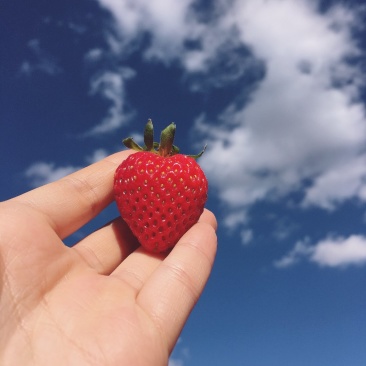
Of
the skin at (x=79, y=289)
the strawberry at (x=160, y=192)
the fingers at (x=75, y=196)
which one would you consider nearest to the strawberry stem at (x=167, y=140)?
the strawberry at (x=160, y=192)

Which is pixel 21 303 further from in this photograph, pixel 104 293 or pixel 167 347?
pixel 167 347

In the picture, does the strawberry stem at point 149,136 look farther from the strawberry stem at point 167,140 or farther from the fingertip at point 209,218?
the fingertip at point 209,218

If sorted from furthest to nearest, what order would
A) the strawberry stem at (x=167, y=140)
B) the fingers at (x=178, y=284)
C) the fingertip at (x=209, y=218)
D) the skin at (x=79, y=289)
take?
the fingertip at (x=209, y=218)
the strawberry stem at (x=167, y=140)
the fingers at (x=178, y=284)
the skin at (x=79, y=289)

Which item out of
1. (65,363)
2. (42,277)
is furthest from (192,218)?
(65,363)

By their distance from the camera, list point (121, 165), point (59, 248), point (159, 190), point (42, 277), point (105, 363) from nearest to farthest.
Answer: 1. point (105, 363)
2. point (42, 277)
3. point (59, 248)
4. point (159, 190)
5. point (121, 165)

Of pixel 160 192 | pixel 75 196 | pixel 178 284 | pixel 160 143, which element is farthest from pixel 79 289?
pixel 160 143
